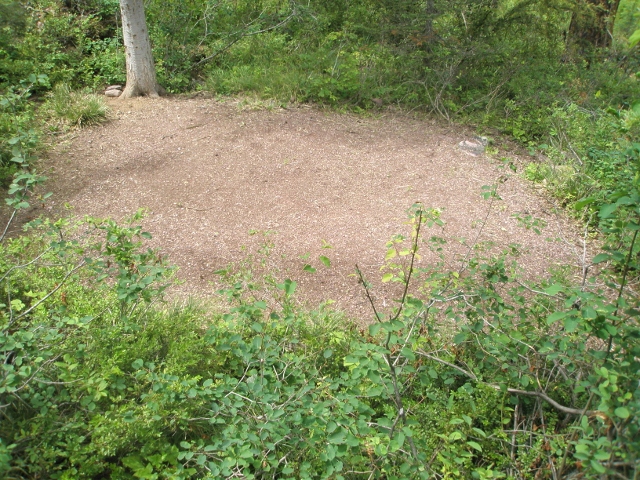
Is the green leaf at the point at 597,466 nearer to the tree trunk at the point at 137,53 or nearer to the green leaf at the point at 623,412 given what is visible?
the green leaf at the point at 623,412

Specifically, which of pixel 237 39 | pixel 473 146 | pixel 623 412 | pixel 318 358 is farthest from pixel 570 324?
pixel 237 39

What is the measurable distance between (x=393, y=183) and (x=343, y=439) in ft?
13.3

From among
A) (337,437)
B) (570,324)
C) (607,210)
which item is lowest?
(337,437)

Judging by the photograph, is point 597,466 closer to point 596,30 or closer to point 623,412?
point 623,412

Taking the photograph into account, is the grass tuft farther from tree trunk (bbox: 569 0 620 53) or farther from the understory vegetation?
tree trunk (bbox: 569 0 620 53)

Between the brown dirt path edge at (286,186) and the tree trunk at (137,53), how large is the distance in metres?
0.25

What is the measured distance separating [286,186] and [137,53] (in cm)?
301

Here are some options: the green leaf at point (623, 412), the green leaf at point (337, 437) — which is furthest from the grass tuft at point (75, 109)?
the green leaf at point (623, 412)

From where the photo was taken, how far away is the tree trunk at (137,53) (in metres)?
6.66

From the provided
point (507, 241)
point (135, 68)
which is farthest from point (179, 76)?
point (507, 241)

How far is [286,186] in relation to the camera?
18.5 feet

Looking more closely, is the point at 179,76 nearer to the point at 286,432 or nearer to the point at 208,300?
the point at 208,300

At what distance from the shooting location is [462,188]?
593 centimetres

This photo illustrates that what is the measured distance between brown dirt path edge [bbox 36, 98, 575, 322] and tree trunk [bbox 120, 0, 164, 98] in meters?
0.25
